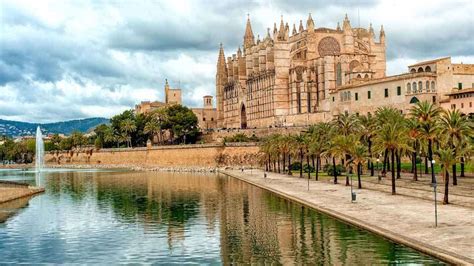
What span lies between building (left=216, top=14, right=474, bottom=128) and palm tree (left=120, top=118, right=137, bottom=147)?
62.6 feet

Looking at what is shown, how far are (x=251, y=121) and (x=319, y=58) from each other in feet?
68.0

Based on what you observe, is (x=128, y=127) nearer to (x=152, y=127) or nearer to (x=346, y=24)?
(x=152, y=127)

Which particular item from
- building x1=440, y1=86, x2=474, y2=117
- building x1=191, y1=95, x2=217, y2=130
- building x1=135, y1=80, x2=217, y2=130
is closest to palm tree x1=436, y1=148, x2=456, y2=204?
building x1=440, y1=86, x2=474, y2=117

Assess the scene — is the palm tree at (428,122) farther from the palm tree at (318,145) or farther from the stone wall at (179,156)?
the stone wall at (179,156)

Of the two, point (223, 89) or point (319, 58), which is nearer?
point (319, 58)

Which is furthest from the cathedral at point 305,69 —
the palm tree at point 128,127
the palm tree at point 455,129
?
the palm tree at point 455,129

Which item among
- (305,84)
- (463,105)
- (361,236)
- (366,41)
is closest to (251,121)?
(305,84)

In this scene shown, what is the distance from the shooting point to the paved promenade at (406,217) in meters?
20.9

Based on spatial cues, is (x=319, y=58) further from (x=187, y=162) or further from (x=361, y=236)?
(x=361, y=236)

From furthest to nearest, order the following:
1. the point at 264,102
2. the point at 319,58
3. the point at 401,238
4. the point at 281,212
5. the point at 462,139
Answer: the point at 264,102 < the point at 319,58 < the point at 462,139 < the point at 281,212 < the point at 401,238

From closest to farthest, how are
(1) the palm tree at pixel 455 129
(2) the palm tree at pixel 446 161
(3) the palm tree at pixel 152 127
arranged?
(2) the palm tree at pixel 446 161
(1) the palm tree at pixel 455 129
(3) the palm tree at pixel 152 127

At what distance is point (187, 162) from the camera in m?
96.4

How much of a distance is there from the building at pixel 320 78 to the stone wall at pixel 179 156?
1097cm

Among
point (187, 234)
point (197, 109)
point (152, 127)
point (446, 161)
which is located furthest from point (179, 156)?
point (187, 234)
